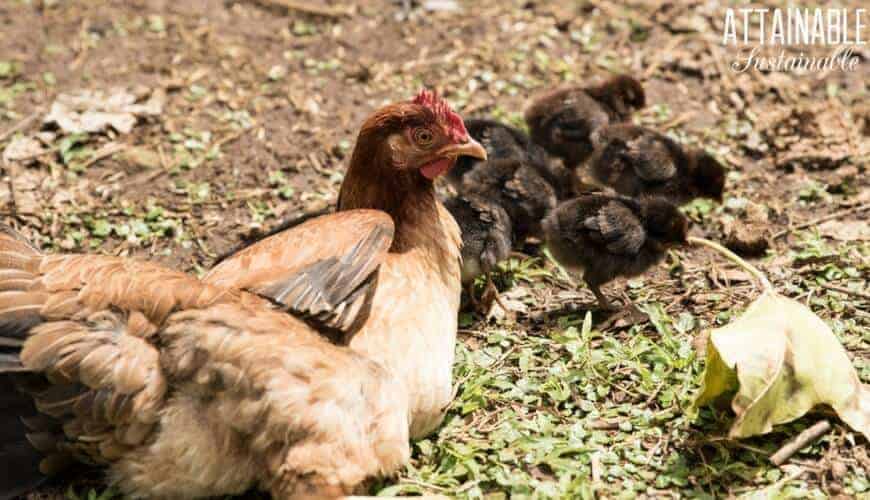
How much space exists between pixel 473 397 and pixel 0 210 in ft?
10.5

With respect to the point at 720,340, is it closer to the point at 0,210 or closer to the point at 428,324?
the point at 428,324

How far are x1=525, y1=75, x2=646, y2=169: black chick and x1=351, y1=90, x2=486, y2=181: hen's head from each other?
5.68 ft

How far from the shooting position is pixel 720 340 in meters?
3.77

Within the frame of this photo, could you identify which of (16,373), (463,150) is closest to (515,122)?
(463,150)

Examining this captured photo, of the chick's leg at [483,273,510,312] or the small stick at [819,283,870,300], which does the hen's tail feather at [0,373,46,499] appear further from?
the small stick at [819,283,870,300]

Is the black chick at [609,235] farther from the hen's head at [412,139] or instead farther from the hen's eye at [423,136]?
the hen's eye at [423,136]

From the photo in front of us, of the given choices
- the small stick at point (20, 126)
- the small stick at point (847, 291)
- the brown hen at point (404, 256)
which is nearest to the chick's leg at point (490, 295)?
the brown hen at point (404, 256)

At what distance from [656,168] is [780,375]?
2001 mm

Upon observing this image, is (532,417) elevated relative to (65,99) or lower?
lower

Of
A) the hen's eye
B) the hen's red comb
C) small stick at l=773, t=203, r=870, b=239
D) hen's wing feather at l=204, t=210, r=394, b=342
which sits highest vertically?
the hen's red comb

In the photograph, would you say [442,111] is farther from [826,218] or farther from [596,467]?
[826,218]

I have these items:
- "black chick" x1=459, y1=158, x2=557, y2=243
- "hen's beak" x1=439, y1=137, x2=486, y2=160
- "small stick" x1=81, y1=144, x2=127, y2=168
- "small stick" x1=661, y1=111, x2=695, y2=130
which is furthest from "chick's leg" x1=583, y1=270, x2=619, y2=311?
"small stick" x1=81, y1=144, x2=127, y2=168

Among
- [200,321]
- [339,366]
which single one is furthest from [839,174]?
[200,321]

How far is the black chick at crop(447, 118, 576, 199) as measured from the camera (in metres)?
5.61
